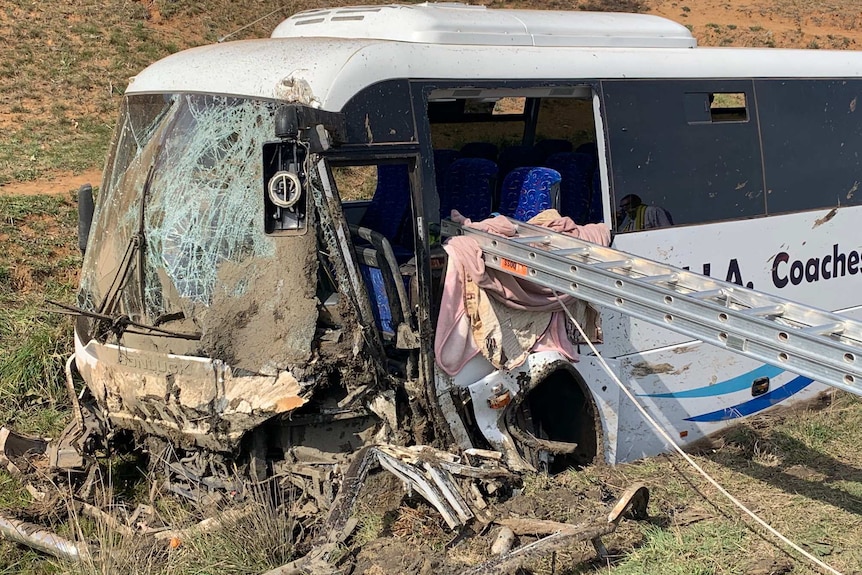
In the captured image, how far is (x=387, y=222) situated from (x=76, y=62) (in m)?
16.0

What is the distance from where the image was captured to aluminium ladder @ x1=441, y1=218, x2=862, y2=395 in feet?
12.4

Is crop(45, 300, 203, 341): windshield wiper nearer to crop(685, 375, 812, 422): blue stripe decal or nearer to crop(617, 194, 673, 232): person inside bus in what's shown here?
crop(617, 194, 673, 232): person inside bus

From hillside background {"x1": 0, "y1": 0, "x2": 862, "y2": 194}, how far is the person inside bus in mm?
8244

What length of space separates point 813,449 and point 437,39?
407cm

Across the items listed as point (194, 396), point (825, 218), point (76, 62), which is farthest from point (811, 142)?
point (76, 62)

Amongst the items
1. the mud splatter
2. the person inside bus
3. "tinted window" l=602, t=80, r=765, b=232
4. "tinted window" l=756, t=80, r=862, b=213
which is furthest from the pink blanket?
the mud splatter

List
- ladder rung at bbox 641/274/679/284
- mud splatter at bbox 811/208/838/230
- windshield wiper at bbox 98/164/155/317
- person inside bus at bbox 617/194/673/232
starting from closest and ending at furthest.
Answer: ladder rung at bbox 641/274/679/284, windshield wiper at bbox 98/164/155/317, person inside bus at bbox 617/194/673/232, mud splatter at bbox 811/208/838/230

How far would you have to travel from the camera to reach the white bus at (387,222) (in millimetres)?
4617

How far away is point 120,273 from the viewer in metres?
4.94

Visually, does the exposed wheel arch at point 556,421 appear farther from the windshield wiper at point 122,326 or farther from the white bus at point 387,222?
the windshield wiper at point 122,326

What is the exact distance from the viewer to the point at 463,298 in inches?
196

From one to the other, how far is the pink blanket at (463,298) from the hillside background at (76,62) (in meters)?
8.70

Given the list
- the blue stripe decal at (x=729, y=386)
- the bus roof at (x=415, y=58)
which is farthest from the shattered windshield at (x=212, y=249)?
the blue stripe decal at (x=729, y=386)

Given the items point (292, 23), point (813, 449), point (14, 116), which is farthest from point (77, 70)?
point (813, 449)
